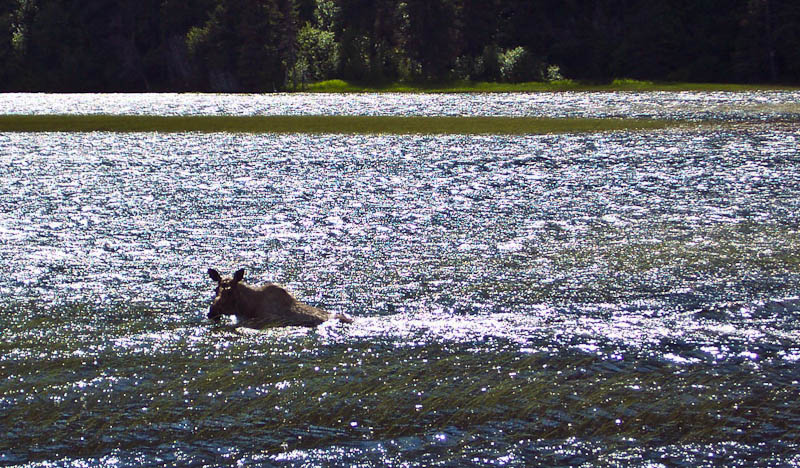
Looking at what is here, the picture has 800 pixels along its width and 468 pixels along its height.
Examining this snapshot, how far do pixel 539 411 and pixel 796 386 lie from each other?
4085mm

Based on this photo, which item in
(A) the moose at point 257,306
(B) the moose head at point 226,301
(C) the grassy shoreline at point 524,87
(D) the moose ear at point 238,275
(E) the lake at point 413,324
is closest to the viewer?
(E) the lake at point 413,324

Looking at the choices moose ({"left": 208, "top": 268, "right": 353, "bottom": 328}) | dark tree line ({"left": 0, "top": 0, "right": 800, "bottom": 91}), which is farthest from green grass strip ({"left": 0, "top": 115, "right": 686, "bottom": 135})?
dark tree line ({"left": 0, "top": 0, "right": 800, "bottom": 91})

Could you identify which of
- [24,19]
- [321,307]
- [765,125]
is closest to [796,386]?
[321,307]

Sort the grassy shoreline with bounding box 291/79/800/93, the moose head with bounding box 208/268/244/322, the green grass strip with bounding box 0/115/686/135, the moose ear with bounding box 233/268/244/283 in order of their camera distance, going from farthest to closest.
Result: the grassy shoreline with bounding box 291/79/800/93, the green grass strip with bounding box 0/115/686/135, the moose ear with bounding box 233/268/244/283, the moose head with bounding box 208/268/244/322

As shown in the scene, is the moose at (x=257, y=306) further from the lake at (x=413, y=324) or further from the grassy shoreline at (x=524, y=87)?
the grassy shoreline at (x=524, y=87)

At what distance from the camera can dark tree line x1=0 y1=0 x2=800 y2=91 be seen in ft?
436

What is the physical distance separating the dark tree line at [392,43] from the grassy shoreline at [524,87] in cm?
367

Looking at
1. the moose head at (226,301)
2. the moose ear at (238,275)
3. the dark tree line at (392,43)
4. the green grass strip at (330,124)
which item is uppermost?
the dark tree line at (392,43)

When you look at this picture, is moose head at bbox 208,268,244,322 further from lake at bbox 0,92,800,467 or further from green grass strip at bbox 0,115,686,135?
green grass strip at bbox 0,115,686,135

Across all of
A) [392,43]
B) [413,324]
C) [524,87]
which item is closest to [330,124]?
[524,87]

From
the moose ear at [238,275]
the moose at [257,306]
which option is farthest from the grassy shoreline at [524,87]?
the moose ear at [238,275]

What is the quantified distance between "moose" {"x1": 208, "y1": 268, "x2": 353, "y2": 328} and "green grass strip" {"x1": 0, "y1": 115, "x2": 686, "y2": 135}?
5088 cm

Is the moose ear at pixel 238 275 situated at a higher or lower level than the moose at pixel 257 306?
higher

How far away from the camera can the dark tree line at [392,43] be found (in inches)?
5236
